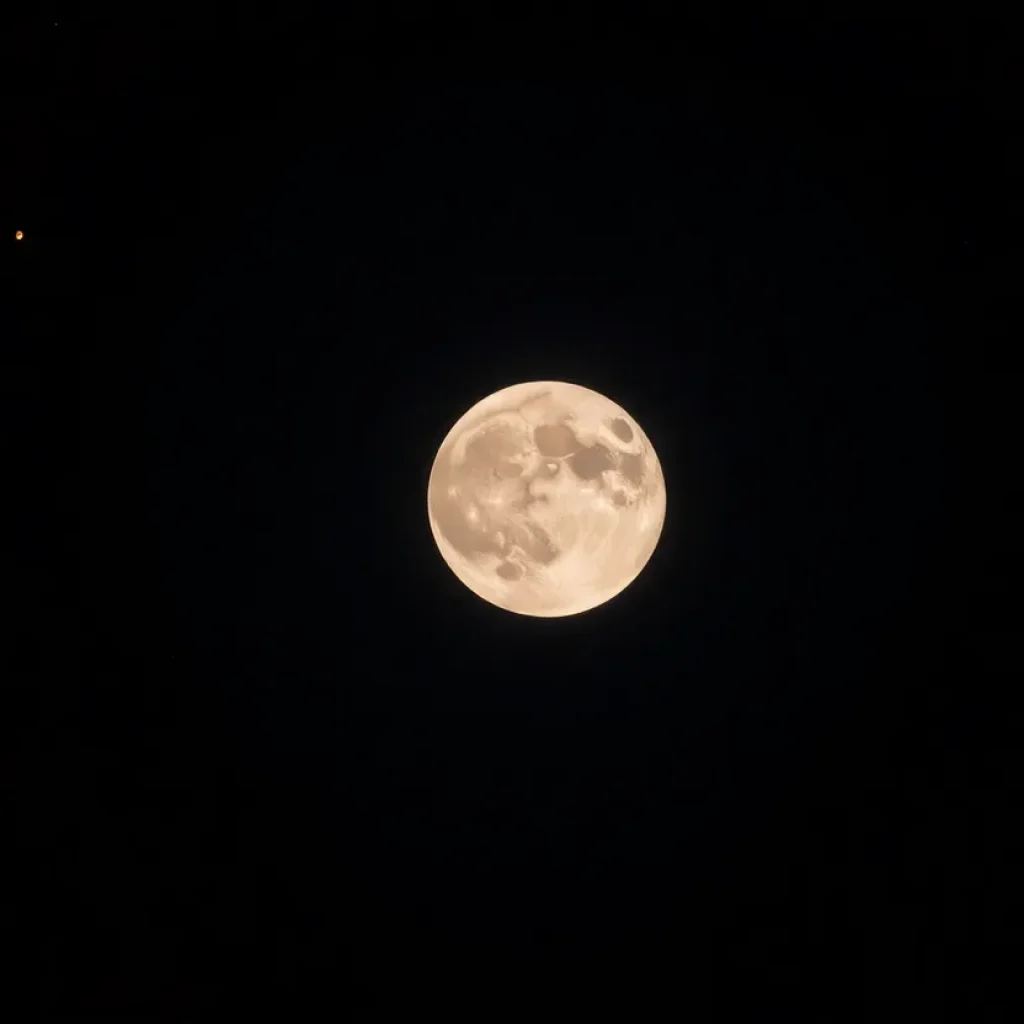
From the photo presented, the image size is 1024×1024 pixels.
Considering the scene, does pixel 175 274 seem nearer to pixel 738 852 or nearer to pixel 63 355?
pixel 63 355

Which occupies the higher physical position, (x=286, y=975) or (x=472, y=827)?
(x=472, y=827)

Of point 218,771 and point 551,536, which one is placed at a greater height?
point 551,536

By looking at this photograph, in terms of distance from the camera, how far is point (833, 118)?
7.96m

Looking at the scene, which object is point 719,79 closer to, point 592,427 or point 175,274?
point 592,427

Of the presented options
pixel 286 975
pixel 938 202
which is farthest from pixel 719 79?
pixel 286 975

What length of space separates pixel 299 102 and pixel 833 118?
412cm

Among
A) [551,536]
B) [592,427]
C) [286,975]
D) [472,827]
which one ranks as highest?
[592,427]

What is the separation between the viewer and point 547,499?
24.2 feet

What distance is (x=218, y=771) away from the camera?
8.14m

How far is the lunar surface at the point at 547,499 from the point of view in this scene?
741cm

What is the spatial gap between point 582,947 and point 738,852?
1.44 metres

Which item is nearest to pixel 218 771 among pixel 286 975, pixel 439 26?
pixel 286 975

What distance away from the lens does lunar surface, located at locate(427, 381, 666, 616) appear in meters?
7.41

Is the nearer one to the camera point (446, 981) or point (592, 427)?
point (592, 427)
